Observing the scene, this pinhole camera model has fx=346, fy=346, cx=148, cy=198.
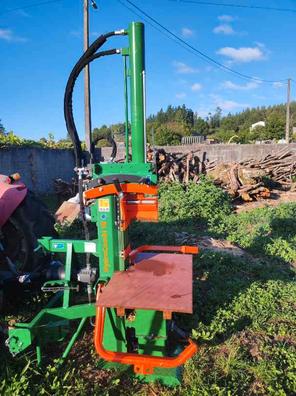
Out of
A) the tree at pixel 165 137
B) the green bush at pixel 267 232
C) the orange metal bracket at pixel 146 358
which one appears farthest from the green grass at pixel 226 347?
the tree at pixel 165 137

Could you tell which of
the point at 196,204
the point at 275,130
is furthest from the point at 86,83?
the point at 275,130

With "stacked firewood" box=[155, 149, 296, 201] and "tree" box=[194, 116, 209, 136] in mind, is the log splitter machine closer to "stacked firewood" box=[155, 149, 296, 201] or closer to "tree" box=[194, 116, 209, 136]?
"stacked firewood" box=[155, 149, 296, 201]

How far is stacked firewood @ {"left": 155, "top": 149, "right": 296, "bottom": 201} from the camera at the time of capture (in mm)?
9609

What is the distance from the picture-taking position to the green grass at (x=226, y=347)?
2.46 meters

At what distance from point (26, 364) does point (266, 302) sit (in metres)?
2.36

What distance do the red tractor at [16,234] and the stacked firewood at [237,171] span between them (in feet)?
22.5

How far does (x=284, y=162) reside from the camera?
1223 centimetres

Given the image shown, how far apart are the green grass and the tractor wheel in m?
0.87

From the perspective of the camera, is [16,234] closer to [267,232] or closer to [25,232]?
[25,232]

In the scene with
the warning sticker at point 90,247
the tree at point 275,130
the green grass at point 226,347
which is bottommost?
the green grass at point 226,347

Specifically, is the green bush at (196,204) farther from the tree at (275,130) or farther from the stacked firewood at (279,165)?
the tree at (275,130)

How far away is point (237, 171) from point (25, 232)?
789 cm

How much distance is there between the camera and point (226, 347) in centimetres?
296

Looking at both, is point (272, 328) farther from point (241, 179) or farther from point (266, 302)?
point (241, 179)
